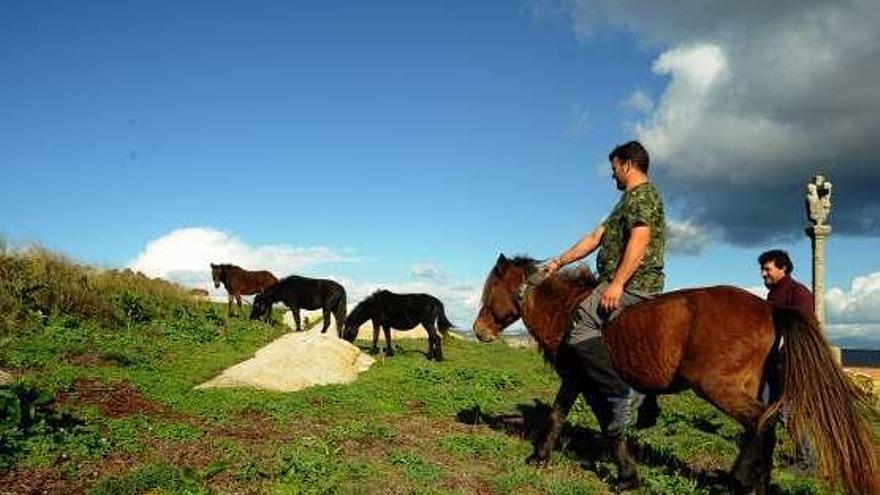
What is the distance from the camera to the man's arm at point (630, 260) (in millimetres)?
7238

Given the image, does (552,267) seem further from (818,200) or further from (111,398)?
(818,200)

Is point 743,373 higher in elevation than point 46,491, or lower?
higher

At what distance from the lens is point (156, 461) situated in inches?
299

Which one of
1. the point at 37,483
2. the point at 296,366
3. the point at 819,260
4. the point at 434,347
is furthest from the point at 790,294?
the point at 819,260

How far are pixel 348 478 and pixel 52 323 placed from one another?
11191 millimetres

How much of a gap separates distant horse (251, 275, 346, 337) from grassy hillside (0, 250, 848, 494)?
775 centimetres

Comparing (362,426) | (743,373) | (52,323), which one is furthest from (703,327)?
(52,323)

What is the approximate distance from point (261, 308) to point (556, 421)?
19.7 meters

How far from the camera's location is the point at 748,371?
6574 millimetres

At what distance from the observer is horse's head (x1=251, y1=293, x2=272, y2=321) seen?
85.9 ft

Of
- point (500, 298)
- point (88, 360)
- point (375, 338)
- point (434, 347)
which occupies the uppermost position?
point (500, 298)

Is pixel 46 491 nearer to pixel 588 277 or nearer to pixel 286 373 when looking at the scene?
pixel 588 277

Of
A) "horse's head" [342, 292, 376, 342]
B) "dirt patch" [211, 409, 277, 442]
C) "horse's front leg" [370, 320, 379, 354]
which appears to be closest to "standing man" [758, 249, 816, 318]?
"dirt patch" [211, 409, 277, 442]

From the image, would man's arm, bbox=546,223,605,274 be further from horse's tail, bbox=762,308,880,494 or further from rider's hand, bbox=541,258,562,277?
horse's tail, bbox=762,308,880,494
